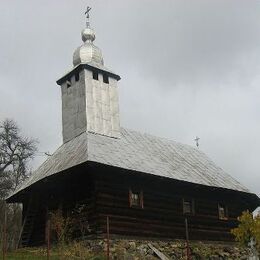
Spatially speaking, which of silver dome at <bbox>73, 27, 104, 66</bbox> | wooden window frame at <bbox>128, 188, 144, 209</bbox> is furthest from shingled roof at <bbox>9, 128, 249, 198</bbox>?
silver dome at <bbox>73, 27, 104, 66</bbox>

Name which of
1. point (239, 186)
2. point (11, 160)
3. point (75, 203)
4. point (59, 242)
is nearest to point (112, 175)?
point (75, 203)

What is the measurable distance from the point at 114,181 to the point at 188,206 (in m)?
4.44

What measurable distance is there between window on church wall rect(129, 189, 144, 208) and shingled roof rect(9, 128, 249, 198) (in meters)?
0.87

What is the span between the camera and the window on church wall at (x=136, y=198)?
19.6 metres

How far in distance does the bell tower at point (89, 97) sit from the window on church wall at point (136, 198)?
341cm

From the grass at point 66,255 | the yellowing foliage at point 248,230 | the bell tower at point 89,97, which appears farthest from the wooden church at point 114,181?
the yellowing foliage at point 248,230

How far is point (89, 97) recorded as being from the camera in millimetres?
22328

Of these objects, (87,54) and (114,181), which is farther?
(87,54)

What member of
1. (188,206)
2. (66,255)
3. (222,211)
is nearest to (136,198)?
(188,206)

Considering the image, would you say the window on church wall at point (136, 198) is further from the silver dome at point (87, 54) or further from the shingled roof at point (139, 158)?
the silver dome at point (87, 54)

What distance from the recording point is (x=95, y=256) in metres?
16.3

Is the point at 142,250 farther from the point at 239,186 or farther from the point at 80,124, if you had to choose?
the point at 239,186

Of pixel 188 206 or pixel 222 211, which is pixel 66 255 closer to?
pixel 188 206

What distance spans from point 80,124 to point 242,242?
8.15 meters
